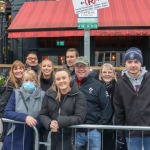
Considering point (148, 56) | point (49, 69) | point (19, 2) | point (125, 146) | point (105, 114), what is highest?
point (19, 2)

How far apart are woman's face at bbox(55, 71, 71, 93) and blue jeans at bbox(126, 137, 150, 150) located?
0.98m

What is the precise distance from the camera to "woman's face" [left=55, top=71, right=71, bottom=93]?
3.88 m

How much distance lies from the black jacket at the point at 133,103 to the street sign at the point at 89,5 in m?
1.39

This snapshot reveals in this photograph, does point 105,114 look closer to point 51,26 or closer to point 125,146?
point 125,146

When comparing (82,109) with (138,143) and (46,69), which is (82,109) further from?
(46,69)

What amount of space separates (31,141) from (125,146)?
1.25m

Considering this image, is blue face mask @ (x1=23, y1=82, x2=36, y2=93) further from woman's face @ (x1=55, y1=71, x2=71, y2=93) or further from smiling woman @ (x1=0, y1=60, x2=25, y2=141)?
smiling woman @ (x1=0, y1=60, x2=25, y2=141)

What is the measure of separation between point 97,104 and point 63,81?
0.64 m

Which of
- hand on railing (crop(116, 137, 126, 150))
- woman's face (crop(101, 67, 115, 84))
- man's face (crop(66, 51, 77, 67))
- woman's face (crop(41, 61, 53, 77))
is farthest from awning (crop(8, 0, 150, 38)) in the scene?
hand on railing (crop(116, 137, 126, 150))

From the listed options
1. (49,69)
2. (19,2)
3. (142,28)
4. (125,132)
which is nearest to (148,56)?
(142,28)

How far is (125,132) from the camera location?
12.9ft

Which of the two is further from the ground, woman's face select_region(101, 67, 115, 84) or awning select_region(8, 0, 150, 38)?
awning select_region(8, 0, 150, 38)

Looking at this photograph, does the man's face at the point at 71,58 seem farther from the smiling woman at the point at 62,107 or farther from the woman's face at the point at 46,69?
the smiling woman at the point at 62,107

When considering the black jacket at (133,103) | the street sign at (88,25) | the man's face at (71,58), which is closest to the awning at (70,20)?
the man's face at (71,58)
